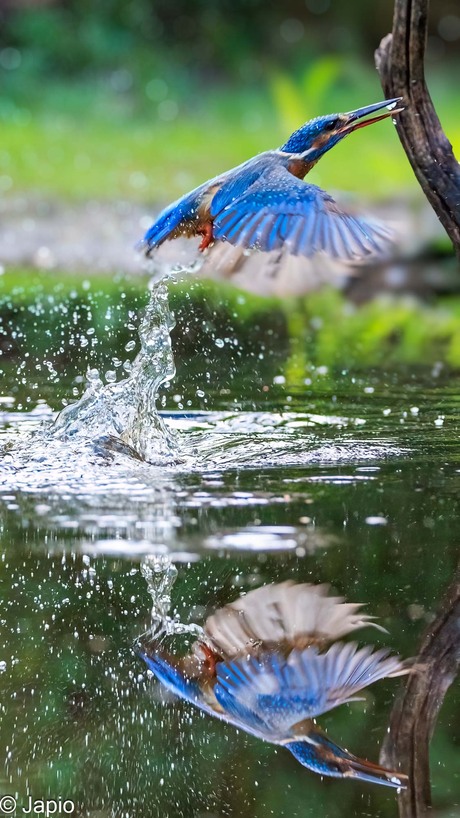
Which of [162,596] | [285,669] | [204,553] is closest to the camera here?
[285,669]

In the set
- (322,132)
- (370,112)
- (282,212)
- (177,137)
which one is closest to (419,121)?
(370,112)

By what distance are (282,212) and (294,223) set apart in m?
0.05

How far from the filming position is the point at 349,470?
3879mm

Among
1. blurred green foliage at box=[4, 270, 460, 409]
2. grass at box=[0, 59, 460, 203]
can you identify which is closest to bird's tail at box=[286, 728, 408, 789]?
blurred green foliage at box=[4, 270, 460, 409]

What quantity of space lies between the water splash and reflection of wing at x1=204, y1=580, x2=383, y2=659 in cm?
6

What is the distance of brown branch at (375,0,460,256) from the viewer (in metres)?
4.03

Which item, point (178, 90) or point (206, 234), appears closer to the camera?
Result: point (206, 234)

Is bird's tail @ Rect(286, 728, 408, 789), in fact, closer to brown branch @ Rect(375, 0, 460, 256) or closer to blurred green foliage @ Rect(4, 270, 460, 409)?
brown branch @ Rect(375, 0, 460, 256)

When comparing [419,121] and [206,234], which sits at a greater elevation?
[419,121]

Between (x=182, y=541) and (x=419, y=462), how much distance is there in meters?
1.00

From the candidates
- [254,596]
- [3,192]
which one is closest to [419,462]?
[254,596]

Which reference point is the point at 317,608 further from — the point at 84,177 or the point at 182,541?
the point at 84,177

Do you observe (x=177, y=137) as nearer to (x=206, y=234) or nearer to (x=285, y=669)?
(x=206, y=234)

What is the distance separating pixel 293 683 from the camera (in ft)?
8.11
